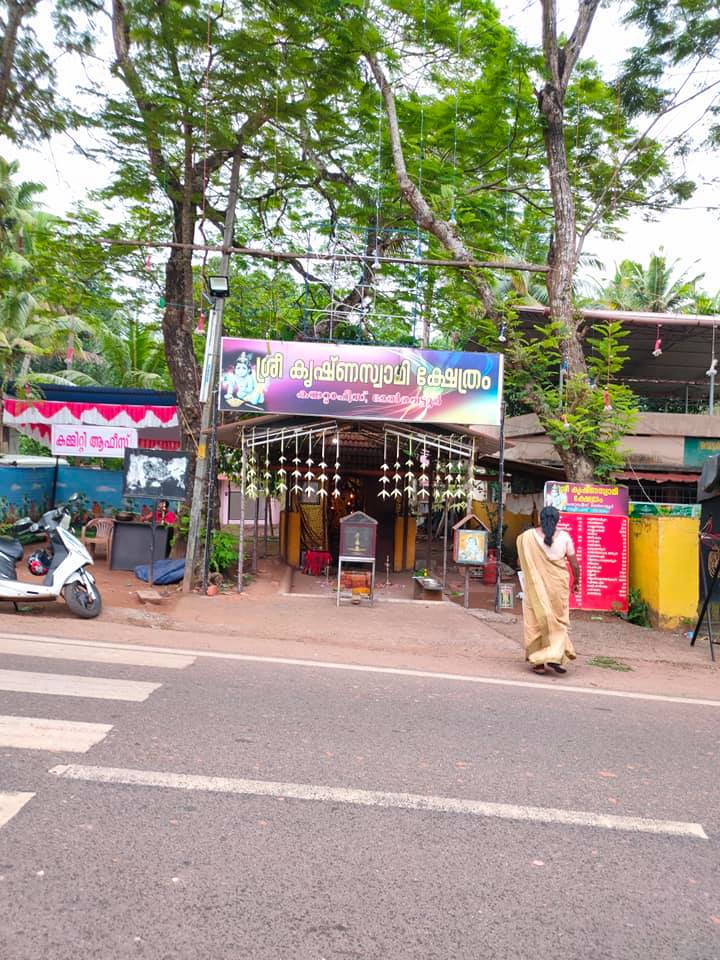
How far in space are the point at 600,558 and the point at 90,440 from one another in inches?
437

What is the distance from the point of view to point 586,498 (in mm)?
10805

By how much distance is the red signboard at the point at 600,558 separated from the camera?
35.3 feet

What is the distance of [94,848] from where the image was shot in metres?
2.99

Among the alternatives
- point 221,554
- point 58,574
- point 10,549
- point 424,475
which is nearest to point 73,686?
point 58,574

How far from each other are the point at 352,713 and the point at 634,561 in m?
7.54

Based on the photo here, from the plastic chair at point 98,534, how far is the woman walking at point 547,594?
32.5 ft

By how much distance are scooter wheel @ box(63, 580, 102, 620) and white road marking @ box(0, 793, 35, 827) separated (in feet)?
17.8

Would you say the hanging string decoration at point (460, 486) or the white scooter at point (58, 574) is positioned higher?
the hanging string decoration at point (460, 486)

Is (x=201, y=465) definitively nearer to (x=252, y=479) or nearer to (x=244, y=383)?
(x=252, y=479)

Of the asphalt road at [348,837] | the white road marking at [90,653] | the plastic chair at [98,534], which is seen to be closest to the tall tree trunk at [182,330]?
the plastic chair at [98,534]

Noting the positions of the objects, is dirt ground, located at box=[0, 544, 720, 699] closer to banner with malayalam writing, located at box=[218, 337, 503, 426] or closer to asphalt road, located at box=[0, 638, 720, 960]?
asphalt road, located at box=[0, 638, 720, 960]

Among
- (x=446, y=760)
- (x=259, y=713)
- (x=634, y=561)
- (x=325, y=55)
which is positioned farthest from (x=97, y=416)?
(x=446, y=760)

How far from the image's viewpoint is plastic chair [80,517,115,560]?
49.3 feet

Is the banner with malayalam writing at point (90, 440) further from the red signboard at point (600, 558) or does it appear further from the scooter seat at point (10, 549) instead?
the red signboard at point (600, 558)
